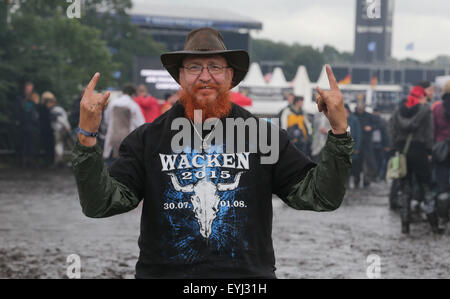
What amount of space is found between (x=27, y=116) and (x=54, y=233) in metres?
9.66

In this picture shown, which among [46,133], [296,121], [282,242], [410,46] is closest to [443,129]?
[282,242]

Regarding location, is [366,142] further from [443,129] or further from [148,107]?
[443,129]

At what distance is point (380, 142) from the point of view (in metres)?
18.3

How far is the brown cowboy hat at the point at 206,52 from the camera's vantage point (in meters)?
3.36

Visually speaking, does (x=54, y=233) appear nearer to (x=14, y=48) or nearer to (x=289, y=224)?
(x=289, y=224)

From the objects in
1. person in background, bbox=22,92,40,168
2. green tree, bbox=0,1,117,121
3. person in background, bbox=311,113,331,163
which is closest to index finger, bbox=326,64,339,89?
person in background, bbox=311,113,331,163

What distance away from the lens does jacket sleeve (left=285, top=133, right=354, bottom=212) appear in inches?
117

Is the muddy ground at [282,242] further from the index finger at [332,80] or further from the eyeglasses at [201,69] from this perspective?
the index finger at [332,80]

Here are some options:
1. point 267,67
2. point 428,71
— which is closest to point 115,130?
point 267,67

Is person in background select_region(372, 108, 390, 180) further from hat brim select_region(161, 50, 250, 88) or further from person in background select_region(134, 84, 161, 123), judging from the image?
hat brim select_region(161, 50, 250, 88)

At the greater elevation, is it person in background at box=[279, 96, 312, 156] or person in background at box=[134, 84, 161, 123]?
person in background at box=[134, 84, 161, 123]

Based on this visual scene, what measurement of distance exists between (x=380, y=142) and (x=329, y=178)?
15.6m

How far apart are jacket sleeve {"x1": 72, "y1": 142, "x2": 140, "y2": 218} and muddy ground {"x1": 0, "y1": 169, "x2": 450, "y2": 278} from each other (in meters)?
4.01

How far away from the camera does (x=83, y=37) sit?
26.4 meters
